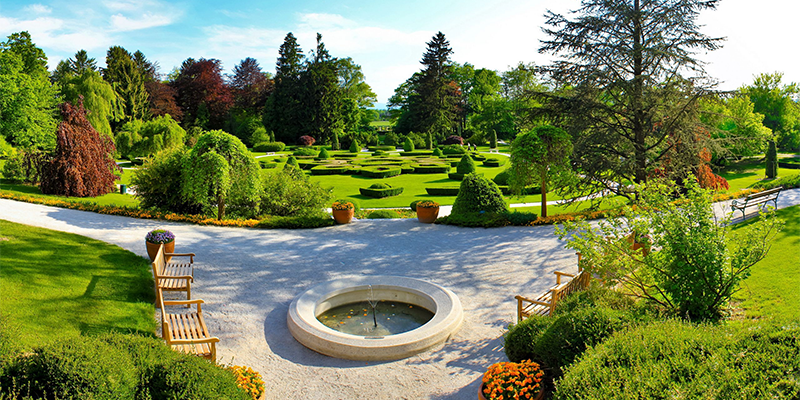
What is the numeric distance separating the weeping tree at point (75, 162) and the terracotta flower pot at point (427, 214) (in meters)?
14.2

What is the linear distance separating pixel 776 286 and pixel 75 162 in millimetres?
22231

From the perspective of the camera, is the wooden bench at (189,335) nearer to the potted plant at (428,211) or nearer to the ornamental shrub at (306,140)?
the potted plant at (428,211)

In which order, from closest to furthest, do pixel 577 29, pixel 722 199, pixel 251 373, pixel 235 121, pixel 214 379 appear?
pixel 214 379 < pixel 251 373 < pixel 577 29 < pixel 722 199 < pixel 235 121

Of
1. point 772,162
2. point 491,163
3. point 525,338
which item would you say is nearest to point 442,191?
point 491,163

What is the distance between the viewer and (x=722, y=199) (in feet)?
56.6

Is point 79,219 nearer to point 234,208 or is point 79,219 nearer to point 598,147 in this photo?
point 234,208

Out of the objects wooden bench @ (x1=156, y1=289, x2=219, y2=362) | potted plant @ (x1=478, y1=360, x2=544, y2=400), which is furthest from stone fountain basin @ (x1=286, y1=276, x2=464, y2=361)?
potted plant @ (x1=478, y1=360, x2=544, y2=400)

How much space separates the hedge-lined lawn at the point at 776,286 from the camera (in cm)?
663

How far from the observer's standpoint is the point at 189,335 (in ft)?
20.6

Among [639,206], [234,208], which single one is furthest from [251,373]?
[234,208]

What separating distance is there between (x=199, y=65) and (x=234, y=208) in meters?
48.1

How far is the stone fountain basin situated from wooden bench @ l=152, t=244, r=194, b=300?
1.96m

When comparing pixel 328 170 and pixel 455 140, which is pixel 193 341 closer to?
pixel 328 170

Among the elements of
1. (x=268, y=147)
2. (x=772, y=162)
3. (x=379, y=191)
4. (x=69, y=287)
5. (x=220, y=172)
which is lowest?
(x=69, y=287)
